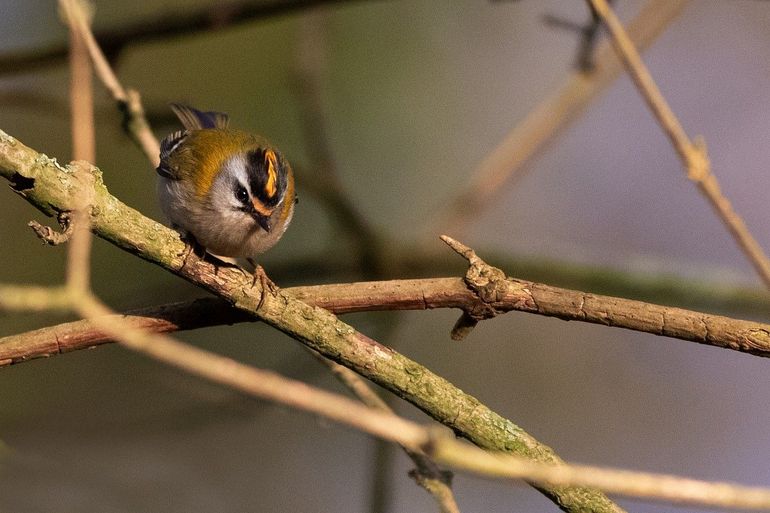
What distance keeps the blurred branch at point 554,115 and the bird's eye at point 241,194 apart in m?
1.23

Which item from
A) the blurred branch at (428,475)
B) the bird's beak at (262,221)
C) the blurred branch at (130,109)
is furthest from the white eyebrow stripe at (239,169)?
the blurred branch at (428,475)

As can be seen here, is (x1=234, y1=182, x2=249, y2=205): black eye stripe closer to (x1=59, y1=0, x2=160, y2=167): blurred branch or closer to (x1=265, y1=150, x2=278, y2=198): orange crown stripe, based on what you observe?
(x1=265, y1=150, x2=278, y2=198): orange crown stripe

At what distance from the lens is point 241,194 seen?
115 inches

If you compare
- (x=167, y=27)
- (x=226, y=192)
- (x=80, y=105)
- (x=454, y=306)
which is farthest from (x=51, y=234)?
(x=167, y=27)

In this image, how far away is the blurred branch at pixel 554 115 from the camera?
313cm

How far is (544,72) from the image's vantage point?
5801 mm

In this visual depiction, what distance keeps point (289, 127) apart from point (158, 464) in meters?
2.05

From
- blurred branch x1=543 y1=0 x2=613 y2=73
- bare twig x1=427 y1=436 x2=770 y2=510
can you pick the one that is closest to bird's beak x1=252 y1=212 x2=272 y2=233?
blurred branch x1=543 y1=0 x2=613 y2=73

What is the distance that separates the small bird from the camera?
111 inches

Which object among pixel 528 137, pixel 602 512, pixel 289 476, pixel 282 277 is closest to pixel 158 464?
pixel 289 476

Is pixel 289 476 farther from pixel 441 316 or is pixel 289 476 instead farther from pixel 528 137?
pixel 528 137

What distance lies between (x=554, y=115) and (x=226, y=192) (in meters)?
1.38

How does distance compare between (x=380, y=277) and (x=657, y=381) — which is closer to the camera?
(x=380, y=277)

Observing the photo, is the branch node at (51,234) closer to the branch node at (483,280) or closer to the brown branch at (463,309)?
the brown branch at (463,309)
